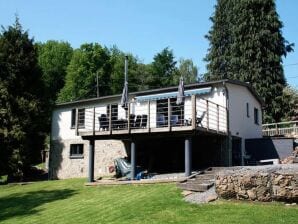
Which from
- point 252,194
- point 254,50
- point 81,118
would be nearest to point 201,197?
point 252,194

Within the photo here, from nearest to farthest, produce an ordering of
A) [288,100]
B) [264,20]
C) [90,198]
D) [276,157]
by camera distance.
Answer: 1. [90,198]
2. [276,157]
3. [288,100]
4. [264,20]

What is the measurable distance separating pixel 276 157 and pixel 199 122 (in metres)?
7.06

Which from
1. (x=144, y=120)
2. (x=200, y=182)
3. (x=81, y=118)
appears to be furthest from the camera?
(x=81, y=118)

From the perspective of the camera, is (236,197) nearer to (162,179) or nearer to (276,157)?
(162,179)

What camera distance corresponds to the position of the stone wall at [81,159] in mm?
29723

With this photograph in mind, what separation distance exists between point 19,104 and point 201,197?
66.7ft

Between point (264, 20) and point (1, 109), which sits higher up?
point (264, 20)

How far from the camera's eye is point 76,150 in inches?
1261

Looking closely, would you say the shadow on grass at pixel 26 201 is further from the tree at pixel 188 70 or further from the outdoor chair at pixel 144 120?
the tree at pixel 188 70

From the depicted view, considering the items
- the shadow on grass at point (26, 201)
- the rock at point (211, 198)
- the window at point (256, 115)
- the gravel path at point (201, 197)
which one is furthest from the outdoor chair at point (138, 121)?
the window at point (256, 115)

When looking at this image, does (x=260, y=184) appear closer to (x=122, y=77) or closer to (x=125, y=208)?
(x=125, y=208)

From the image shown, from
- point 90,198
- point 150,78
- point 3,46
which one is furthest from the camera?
A: point 150,78

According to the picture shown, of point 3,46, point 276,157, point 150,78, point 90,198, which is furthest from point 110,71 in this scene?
point 90,198

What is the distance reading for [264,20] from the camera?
4841cm
